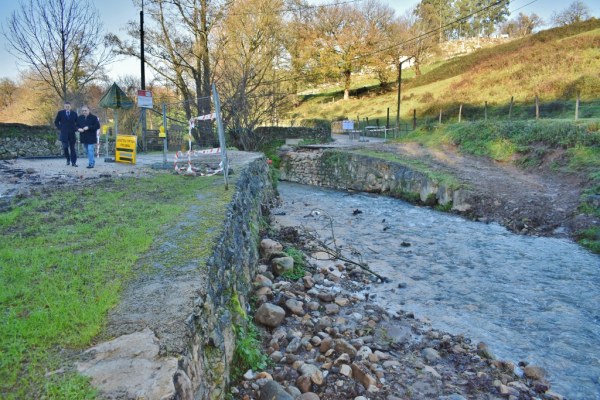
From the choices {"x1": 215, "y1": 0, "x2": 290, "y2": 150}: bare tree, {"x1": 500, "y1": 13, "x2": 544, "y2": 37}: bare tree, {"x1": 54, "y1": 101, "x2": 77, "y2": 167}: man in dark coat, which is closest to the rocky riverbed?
{"x1": 54, "y1": 101, "x2": 77, "y2": 167}: man in dark coat

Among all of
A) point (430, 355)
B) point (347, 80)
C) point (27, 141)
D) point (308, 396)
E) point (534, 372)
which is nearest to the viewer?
point (308, 396)

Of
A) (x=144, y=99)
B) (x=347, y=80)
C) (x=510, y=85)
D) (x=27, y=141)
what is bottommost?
(x=27, y=141)

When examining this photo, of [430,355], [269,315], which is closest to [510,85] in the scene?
[430,355]

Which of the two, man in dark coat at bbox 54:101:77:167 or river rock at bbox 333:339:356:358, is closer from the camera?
river rock at bbox 333:339:356:358

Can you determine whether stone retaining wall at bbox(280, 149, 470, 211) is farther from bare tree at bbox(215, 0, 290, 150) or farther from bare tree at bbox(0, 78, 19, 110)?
bare tree at bbox(0, 78, 19, 110)

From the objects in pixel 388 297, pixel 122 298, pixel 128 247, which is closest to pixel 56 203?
pixel 128 247

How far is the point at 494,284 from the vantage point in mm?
7062

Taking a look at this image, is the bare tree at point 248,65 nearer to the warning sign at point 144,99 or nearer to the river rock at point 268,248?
the warning sign at point 144,99

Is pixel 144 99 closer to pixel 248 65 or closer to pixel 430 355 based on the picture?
pixel 430 355

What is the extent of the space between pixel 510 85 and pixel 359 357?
104ft

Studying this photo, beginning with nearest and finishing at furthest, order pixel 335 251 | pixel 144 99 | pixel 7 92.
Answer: pixel 335 251 → pixel 144 99 → pixel 7 92

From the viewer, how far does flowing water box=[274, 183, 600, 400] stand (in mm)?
5008

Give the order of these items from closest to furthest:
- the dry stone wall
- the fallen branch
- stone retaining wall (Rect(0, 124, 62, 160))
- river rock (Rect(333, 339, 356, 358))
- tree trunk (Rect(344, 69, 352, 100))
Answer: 1. river rock (Rect(333, 339, 356, 358))
2. the fallen branch
3. the dry stone wall
4. stone retaining wall (Rect(0, 124, 62, 160))
5. tree trunk (Rect(344, 69, 352, 100))

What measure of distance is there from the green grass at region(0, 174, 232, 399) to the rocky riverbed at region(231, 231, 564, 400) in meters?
1.38
